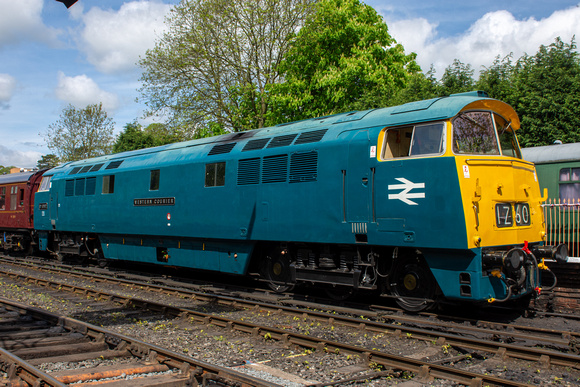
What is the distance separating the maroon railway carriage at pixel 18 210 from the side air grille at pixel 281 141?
14601 mm

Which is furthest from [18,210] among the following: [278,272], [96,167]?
[278,272]

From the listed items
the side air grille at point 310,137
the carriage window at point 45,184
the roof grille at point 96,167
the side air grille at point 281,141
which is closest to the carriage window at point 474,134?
the side air grille at point 310,137

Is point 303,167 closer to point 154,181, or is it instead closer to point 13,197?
point 154,181

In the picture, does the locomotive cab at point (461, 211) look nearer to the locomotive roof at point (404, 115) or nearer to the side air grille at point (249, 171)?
the locomotive roof at point (404, 115)

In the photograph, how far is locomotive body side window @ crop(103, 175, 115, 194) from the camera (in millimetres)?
15245

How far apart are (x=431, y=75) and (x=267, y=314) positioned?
14.9 m

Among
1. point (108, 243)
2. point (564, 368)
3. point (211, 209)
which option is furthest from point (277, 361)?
point (108, 243)

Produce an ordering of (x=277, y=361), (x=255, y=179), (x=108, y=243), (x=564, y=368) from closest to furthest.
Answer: (x=564, y=368)
(x=277, y=361)
(x=255, y=179)
(x=108, y=243)

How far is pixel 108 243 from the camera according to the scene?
1590 centimetres

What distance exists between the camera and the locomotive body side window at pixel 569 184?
38.7 feet

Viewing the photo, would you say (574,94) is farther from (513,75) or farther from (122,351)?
(122,351)

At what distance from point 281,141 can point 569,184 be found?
7239 mm

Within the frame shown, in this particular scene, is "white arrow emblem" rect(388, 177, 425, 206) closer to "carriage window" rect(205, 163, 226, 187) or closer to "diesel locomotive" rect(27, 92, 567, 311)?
"diesel locomotive" rect(27, 92, 567, 311)

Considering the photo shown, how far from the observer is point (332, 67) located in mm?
22828
